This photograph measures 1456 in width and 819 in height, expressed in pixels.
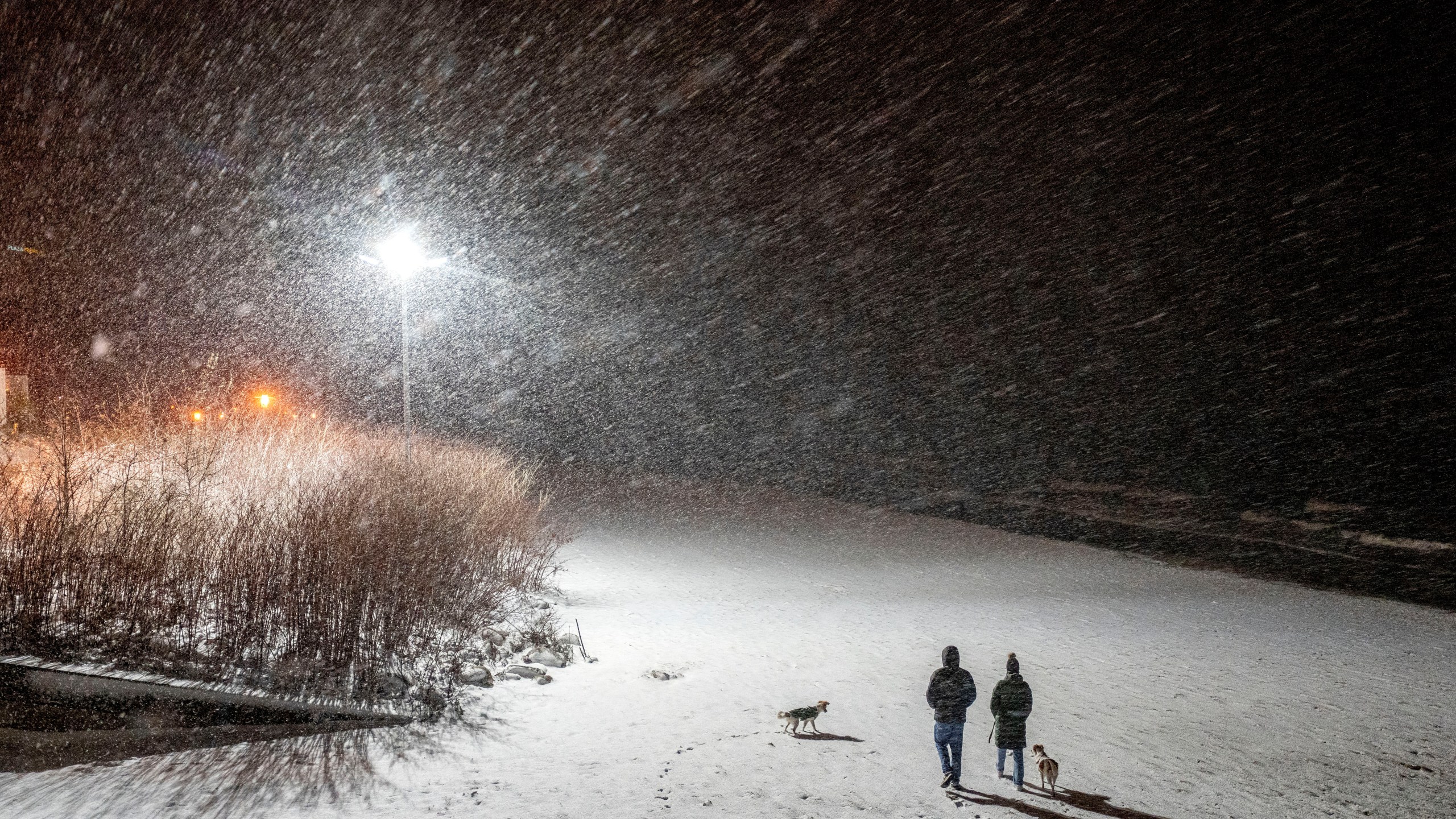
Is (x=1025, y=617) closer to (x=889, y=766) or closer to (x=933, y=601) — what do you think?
(x=933, y=601)

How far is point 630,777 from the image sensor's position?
5887 millimetres

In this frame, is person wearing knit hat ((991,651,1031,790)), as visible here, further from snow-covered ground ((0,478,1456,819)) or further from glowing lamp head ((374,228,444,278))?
glowing lamp head ((374,228,444,278))

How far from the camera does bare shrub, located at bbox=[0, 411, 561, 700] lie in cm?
700

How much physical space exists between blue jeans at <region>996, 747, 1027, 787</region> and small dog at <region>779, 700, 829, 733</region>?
1416 millimetres

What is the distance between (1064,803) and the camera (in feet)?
18.2

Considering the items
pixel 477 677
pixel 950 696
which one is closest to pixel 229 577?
pixel 477 677

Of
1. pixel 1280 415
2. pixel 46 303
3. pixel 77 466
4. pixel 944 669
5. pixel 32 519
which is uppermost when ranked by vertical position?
pixel 46 303

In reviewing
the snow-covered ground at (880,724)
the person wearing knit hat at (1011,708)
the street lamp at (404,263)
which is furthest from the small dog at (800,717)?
the street lamp at (404,263)

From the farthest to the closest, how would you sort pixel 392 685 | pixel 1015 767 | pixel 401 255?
1. pixel 401 255
2. pixel 392 685
3. pixel 1015 767

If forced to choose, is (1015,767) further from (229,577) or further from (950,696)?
(229,577)

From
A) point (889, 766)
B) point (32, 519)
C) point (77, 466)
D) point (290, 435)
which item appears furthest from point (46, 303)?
point (889, 766)

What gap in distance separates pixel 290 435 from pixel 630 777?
405 inches

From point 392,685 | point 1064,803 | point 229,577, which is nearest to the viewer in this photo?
point 1064,803

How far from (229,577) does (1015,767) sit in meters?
7.55
